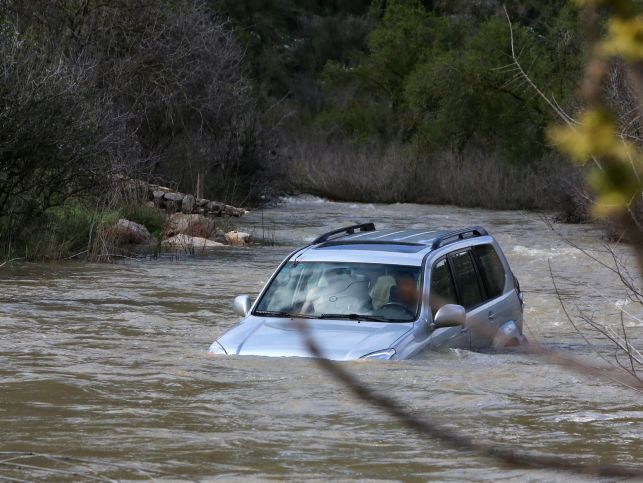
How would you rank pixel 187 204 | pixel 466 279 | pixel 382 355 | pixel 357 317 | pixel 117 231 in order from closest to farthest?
pixel 382 355 < pixel 357 317 < pixel 466 279 < pixel 117 231 < pixel 187 204

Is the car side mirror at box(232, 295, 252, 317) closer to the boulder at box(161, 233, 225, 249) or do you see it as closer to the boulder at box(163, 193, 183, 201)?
the boulder at box(161, 233, 225, 249)

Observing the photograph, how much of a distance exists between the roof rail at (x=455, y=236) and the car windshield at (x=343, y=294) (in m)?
0.54

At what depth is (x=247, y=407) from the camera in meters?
7.92

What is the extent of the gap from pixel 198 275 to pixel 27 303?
426cm

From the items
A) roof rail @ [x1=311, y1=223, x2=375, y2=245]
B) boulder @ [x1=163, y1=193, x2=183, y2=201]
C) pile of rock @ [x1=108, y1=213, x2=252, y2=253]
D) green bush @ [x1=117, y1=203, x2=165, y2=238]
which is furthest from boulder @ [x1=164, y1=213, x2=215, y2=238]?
roof rail @ [x1=311, y1=223, x2=375, y2=245]

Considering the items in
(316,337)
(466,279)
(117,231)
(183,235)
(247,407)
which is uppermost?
(466,279)

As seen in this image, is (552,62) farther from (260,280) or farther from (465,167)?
(260,280)

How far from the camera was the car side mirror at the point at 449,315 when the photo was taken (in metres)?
8.19

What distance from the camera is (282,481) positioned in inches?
237

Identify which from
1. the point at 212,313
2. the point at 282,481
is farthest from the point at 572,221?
the point at 282,481

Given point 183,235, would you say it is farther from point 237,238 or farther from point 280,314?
point 280,314

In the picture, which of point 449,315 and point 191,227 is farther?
point 191,227

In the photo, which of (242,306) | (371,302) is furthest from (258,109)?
(371,302)

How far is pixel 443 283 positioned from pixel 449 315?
1072 mm
